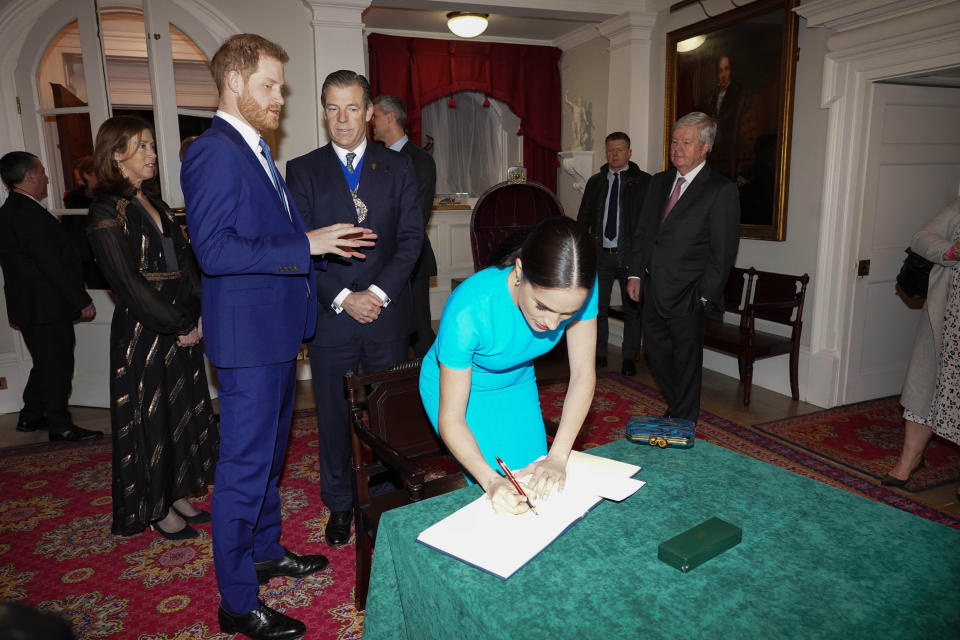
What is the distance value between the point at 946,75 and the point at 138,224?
484 cm

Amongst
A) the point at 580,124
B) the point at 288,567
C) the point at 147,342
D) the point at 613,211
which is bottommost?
the point at 288,567

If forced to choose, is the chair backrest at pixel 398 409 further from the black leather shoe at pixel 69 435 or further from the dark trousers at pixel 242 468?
the black leather shoe at pixel 69 435

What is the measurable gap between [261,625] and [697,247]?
9.57 ft

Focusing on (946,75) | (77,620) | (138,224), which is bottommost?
(77,620)

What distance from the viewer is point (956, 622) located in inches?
40.2

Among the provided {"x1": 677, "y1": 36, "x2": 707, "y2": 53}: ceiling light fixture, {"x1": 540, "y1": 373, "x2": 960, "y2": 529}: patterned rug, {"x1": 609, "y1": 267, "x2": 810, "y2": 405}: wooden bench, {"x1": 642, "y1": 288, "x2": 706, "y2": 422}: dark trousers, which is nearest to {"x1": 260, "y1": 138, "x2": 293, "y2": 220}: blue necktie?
{"x1": 540, "y1": 373, "x2": 960, "y2": 529}: patterned rug

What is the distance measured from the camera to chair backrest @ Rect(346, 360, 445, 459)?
2.08 meters

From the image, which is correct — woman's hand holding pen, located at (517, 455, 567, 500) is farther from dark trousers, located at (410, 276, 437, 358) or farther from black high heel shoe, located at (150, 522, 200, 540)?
dark trousers, located at (410, 276, 437, 358)

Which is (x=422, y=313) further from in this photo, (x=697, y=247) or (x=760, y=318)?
(x=760, y=318)

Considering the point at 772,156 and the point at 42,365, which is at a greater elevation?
the point at 772,156

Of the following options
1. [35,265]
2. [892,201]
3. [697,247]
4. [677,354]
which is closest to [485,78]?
[892,201]

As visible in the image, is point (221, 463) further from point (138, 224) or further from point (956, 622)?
point (956, 622)

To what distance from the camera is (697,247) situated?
3.65 m

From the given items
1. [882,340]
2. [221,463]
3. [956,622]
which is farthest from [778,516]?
[882,340]
